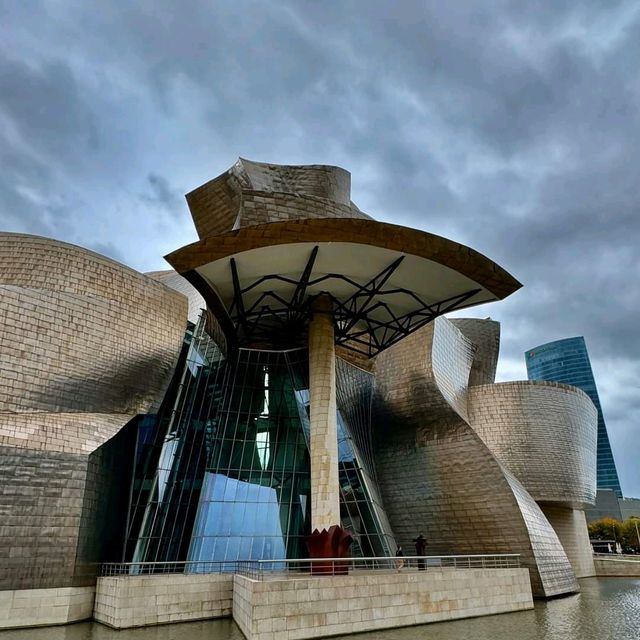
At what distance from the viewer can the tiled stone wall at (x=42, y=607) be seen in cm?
1503

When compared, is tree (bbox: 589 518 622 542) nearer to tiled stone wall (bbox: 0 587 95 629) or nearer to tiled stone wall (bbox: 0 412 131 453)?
tiled stone wall (bbox: 0 587 95 629)

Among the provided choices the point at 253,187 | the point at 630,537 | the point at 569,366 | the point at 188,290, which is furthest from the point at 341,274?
the point at 569,366

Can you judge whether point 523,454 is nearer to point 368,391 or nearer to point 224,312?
point 368,391

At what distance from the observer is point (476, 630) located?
13.7 metres

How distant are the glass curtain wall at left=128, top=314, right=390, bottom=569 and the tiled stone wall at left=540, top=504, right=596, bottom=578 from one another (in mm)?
18193

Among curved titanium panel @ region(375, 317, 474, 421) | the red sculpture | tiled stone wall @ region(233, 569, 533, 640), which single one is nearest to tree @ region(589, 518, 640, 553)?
curved titanium panel @ region(375, 317, 474, 421)

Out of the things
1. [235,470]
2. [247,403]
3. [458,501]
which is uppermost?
[247,403]

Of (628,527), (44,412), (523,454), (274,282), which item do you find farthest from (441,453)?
(628,527)

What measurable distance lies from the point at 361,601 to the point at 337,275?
1137 cm

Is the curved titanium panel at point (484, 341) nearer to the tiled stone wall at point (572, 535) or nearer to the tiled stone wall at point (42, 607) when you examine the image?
the tiled stone wall at point (572, 535)

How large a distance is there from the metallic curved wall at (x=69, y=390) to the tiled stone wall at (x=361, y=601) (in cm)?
586

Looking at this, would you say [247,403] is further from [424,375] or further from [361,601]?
[361,601]

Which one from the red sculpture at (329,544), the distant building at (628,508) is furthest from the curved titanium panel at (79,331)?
the distant building at (628,508)

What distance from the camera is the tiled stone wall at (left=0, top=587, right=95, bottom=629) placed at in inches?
592
